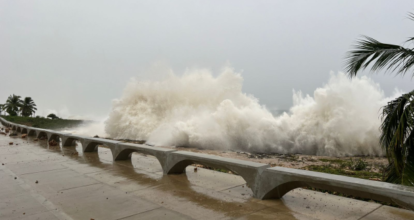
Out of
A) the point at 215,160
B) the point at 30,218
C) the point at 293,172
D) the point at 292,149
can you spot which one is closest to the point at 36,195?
the point at 30,218

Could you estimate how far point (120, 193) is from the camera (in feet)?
15.3

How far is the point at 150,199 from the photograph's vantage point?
4.32 metres

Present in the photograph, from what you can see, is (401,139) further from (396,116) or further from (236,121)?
(236,121)

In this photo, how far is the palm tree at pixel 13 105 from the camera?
6034cm

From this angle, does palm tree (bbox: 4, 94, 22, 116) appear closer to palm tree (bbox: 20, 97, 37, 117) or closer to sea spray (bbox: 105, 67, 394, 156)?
palm tree (bbox: 20, 97, 37, 117)

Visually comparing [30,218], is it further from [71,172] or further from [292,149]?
[292,149]

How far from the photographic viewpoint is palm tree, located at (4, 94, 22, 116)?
60.3 metres

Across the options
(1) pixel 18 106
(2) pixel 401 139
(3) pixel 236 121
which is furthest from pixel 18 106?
(2) pixel 401 139

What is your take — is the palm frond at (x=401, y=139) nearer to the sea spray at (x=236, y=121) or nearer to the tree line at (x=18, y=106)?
the sea spray at (x=236, y=121)

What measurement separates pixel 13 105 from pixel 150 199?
230 ft

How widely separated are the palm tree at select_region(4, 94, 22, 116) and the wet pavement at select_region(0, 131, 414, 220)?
66.0 metres

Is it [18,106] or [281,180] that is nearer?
[281,180]

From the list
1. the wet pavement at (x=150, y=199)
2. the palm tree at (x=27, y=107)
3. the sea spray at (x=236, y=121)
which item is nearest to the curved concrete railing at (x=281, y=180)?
the wet pavement at (x=150, y=199)

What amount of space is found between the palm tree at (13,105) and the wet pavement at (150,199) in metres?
66.0
